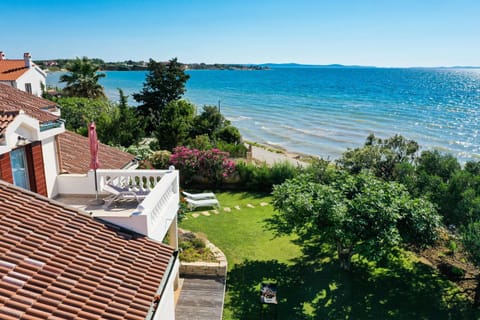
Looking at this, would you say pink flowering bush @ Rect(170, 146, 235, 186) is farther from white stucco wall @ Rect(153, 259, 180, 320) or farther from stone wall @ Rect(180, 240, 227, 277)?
white stucco wall @ Rect(153, 259, 180, 320)

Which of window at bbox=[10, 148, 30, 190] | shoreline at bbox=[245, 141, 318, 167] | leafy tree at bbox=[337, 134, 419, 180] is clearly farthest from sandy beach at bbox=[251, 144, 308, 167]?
window at bbox=[10, 148, 30, 190]

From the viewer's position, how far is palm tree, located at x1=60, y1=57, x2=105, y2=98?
46562 millimetres

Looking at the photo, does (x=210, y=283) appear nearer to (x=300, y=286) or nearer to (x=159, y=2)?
(x=300, y=286)

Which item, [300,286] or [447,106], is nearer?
[300,286]

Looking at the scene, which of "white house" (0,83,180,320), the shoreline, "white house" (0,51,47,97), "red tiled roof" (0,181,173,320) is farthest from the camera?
"white house" (0,51,47,97)

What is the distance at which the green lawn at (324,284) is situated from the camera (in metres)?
10.4

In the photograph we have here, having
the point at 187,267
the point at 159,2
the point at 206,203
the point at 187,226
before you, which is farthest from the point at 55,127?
the point at 159,2

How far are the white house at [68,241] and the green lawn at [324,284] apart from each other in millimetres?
3907

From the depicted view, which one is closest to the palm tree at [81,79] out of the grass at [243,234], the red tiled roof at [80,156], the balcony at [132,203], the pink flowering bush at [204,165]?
the pink flowering bush at [204,165]

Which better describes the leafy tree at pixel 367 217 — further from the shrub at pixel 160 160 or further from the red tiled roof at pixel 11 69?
the red tiled roof at pixel 11 69

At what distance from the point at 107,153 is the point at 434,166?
1352 centimetres

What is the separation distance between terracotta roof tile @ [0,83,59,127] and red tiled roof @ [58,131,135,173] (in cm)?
141

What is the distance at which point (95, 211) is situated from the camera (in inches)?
331

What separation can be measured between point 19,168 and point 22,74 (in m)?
35.0
